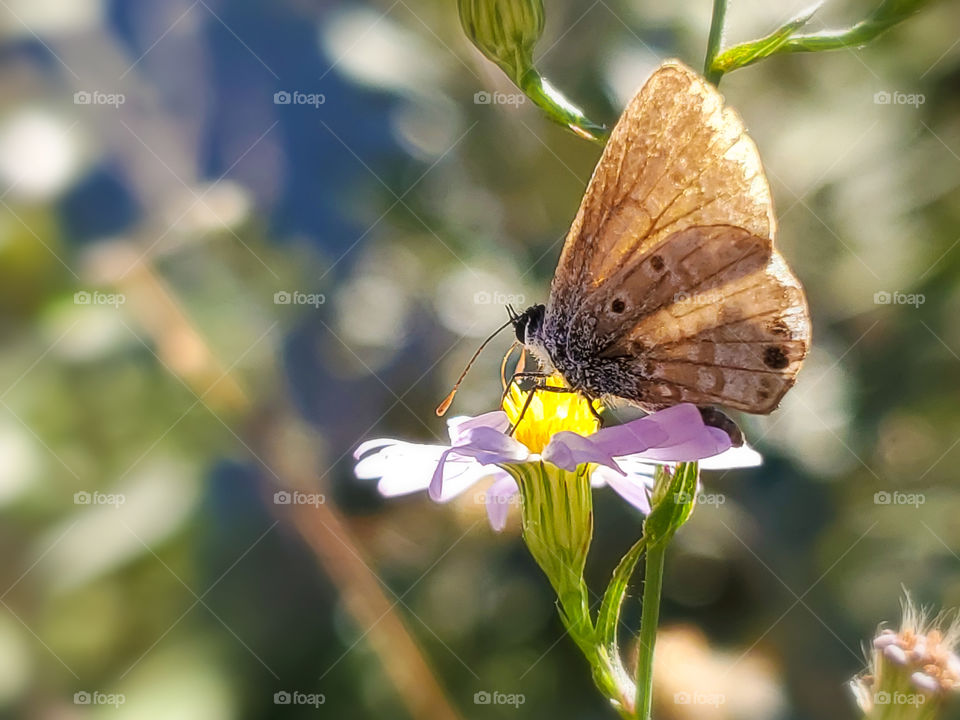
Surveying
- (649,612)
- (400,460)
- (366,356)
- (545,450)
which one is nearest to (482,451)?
(545,450)

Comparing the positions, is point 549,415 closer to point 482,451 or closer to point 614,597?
point 482,451

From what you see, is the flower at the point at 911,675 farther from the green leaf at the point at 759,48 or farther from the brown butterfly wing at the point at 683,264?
the green leaf at the point at 759,48

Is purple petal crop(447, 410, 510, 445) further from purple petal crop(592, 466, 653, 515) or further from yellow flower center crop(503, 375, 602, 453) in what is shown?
purple petal crop(592, 466, 653, 515)

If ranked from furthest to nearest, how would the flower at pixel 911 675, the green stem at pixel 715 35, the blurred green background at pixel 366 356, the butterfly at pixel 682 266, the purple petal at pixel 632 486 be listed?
1. the blurred green background at pixel 366 356
2. the purple petal at pixel 632 486
3. the flower at pixel 911 675
4. the green stem at pixel 715 35
5. the butterfly at pixel 682 266

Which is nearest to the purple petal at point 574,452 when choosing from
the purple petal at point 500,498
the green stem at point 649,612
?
the green stem at point 649,612

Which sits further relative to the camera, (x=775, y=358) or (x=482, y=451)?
(x=482, y=451)

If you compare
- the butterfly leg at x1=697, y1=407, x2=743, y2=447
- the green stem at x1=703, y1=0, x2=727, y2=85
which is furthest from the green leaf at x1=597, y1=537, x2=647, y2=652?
the green stem at x1=703, y1=0, x2=727, y2=85

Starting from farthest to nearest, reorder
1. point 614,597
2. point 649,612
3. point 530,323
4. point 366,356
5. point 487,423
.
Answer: point 366,356 → point 487,423 → point 530,323 → point 614,597 → point 649,612
